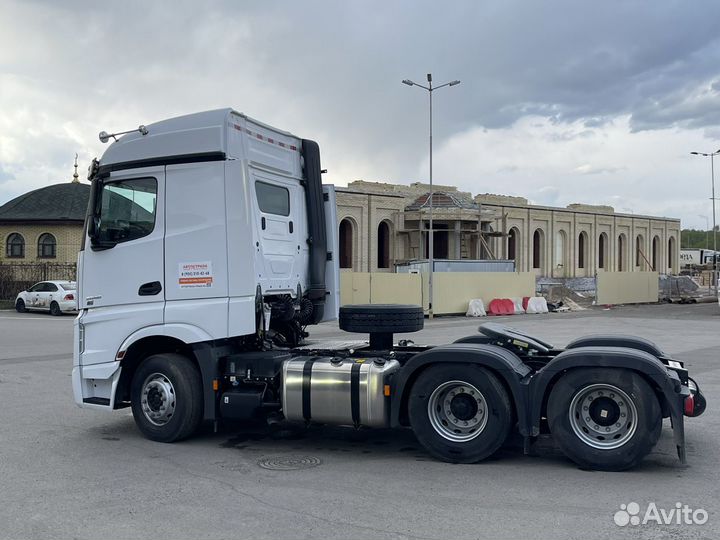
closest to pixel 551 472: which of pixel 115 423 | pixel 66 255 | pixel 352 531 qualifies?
pixel 352 531

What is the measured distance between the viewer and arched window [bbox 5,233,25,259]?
47188mm

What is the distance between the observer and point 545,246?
6462 centimetres

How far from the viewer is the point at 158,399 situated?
7.82 metres

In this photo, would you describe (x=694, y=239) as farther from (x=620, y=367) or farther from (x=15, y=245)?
(x=620, y=367)

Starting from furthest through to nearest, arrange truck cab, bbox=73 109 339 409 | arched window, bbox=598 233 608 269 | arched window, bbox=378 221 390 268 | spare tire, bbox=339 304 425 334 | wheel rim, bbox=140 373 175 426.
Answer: arched window, bbox=598 233 608 269 → arched window, bbox=378 221 390 268 → spare tire, bbox=339 304 425 334 → wheel rim, bbox=140 373 175 426 → truck cab, bbox=73 109 339 409

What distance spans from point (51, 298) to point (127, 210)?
28.8 metres

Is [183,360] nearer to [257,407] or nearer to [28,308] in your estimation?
[257,407]

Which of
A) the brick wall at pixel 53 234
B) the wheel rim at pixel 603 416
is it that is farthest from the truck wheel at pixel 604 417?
the brick wall at pixel 53 234

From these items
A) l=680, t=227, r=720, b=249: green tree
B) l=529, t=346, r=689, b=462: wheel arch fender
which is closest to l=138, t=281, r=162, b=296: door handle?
l=529, t=346, r=689, b=462: wheel arch fender

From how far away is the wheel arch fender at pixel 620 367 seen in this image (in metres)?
6.17

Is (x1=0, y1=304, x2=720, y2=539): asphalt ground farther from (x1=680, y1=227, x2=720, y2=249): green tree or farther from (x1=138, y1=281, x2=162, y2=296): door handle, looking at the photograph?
(x1=680, y1=227, x2=720, y2=249): green tree

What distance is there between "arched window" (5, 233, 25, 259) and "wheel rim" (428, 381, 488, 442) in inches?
1833

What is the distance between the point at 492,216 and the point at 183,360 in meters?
49.2

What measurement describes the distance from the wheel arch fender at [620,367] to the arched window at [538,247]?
59.7 m
